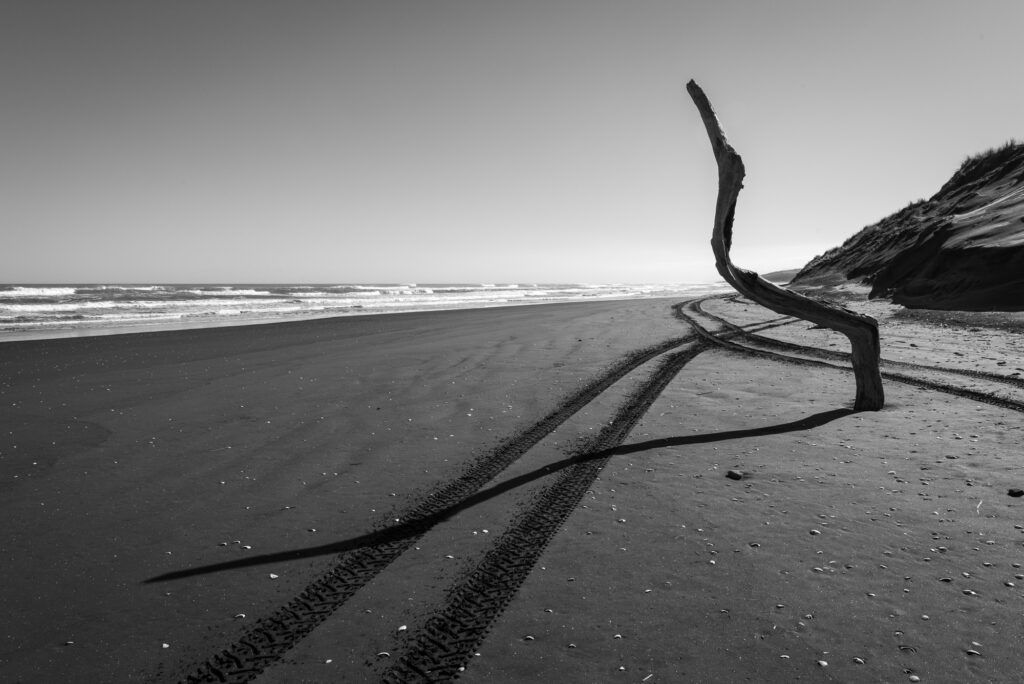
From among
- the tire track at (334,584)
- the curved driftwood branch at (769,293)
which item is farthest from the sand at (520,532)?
the curved driftwood branch at (769,293)

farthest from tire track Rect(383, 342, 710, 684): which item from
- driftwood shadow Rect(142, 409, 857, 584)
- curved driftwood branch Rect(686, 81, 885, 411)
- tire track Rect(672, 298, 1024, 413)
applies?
tire track Rect(672, 298, 1024, 413)

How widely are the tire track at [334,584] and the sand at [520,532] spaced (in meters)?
0.02

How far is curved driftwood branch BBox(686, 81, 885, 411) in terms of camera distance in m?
6.27

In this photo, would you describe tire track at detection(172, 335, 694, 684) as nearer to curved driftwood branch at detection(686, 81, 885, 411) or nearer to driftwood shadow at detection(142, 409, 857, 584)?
driftwood shadow at detection(142, 409, 857, 584)

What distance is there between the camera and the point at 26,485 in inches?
187

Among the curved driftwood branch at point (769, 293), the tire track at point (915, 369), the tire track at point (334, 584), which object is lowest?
the tire track at point (334, 584)

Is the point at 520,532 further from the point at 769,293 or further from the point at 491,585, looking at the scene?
the point at 769,293

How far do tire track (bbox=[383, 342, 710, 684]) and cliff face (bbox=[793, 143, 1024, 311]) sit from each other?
1299 centimetres

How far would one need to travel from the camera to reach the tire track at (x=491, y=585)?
2566mm

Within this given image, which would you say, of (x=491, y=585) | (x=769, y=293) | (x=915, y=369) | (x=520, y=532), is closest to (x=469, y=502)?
(x=520, y=532)

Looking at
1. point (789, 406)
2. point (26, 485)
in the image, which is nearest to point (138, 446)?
point (26, 485)

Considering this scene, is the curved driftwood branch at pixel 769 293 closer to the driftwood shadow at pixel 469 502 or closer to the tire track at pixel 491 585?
the driftwood shadow at pixel 469 502

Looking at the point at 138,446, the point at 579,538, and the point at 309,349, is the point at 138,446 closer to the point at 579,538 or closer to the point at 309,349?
the point at 579,538

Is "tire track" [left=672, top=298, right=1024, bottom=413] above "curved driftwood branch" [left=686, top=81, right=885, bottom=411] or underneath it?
underneath
